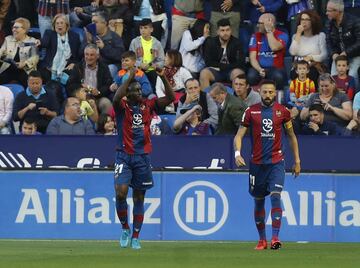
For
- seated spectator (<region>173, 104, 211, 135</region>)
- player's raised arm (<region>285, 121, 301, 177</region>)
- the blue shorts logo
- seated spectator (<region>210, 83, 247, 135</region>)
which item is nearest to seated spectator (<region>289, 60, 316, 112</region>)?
seated spectator (<region>210, 83, 247, 135</region>)

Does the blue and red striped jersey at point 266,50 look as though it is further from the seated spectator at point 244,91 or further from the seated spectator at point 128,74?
the seated spectator at point 128,74

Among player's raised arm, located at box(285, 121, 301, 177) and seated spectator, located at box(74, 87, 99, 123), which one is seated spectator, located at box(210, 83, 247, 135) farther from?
player's raised arm, located at box(285, 121, 301, 177)

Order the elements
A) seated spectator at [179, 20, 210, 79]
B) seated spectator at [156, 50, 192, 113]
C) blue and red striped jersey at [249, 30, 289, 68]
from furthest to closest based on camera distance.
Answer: seated spectator at [179, 20, 210, 79], blue and red striped jersey at [249, 30, 289, 68], seated spectator at [156, 50, 192, 113]

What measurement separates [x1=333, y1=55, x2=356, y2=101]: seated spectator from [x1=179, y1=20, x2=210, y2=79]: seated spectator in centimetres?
242

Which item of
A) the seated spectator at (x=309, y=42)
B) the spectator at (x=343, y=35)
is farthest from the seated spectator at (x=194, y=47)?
the spectator at (x=343, y=35)

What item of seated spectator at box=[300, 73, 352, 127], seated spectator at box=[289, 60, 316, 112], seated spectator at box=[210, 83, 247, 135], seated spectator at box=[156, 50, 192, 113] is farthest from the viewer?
seated spectator at box=[156, 50, 192, 113]

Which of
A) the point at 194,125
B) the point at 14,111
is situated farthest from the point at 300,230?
the point at 14,111

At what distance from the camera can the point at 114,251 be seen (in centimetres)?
1402

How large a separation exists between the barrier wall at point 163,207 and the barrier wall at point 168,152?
1.01 metres

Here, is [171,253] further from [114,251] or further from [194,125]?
[194,125]

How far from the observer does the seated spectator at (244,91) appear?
1920 centimetres

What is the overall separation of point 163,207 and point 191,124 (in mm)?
2193

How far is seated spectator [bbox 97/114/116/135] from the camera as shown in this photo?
18.9 meters

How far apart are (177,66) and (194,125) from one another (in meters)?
1.42
